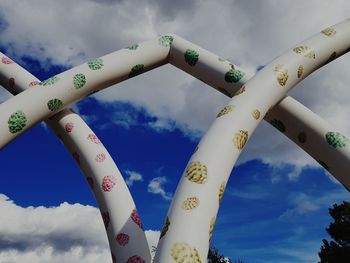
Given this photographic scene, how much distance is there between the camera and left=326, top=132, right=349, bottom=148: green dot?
8.20m

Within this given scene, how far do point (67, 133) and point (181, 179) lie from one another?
402 centimetres

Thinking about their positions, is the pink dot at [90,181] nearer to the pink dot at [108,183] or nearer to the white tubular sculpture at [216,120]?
the white tubular sculpture at [216,120]

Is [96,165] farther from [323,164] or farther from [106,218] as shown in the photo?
[323,164]

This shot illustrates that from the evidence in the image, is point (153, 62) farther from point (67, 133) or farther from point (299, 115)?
point (299, 115)

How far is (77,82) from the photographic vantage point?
332 inches

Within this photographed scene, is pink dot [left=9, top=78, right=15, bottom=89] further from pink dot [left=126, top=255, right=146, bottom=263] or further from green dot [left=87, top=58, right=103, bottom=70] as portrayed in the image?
pink dot [left=126, top=255, right=146, bottom=263]

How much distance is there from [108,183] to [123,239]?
42.9 inches

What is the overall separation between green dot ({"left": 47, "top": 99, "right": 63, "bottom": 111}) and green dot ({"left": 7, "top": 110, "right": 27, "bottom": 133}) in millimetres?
529

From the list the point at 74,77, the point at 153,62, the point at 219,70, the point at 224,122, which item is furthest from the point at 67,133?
→ the point at 224,122

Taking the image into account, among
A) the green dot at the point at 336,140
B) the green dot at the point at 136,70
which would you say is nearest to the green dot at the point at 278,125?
the green dot at the point at 336,140

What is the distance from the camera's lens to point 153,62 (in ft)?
30.1

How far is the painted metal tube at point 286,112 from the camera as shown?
8.27 meters

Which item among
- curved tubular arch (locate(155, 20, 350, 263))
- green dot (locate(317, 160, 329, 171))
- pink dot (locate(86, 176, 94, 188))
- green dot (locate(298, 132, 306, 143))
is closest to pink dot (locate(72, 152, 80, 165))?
pink dot (locate(86, 176, 94, 188))

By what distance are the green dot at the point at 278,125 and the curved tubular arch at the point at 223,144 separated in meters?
0.98
